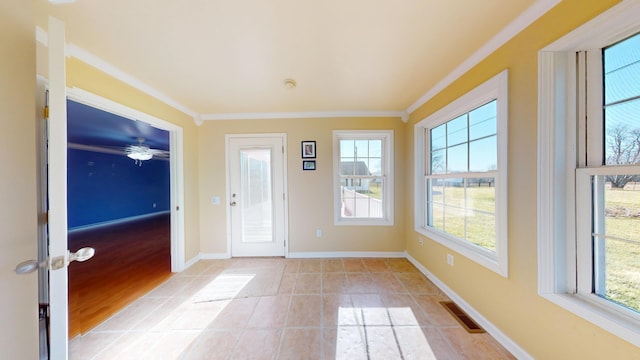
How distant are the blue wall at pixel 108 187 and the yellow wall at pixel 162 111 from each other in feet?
16.2

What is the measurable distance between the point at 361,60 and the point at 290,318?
7.86 ft

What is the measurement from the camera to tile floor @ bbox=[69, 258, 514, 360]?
62.3 inches

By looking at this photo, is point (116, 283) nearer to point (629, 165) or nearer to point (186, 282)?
point (186, 282)

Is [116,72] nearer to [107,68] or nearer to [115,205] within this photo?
[107,68]

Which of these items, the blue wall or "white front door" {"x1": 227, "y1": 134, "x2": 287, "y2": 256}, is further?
the blue wall

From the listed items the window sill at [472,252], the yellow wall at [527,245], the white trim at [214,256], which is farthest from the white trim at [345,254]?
the yellow wall at [527,245]

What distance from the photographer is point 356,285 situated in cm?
252

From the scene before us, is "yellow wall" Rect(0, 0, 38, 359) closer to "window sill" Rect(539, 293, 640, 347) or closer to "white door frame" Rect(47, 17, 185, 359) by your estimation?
"white door frame" Rect(47, 17, 185, 359)

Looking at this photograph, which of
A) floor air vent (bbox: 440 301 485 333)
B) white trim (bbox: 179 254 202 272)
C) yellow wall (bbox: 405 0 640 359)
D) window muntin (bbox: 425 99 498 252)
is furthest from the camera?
white trim (bbox: 179 254 202 272)

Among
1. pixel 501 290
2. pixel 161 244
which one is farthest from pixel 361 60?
pixel 161 244

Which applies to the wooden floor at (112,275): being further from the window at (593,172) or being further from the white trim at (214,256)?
the window at (593,172)

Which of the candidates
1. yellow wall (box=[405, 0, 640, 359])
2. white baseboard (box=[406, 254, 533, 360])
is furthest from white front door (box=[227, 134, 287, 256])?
yellow wall (box=[405, 0, 640, 359])

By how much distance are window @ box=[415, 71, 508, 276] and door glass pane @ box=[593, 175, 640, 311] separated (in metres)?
0.46

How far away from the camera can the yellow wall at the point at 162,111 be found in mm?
1793
